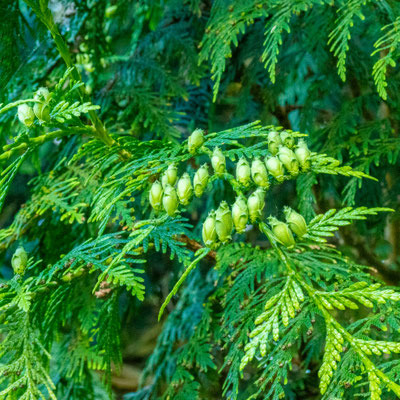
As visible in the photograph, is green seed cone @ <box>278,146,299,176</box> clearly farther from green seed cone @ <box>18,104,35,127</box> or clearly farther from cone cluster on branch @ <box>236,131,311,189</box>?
green seed cone @ <box>18,104,35,127</box>

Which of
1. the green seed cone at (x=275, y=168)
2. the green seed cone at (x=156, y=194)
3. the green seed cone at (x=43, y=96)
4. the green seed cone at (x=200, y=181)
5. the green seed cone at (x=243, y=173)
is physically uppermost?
the green seed cone at (x=43, y=96)

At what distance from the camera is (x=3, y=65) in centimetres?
111

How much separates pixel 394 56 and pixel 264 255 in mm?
433

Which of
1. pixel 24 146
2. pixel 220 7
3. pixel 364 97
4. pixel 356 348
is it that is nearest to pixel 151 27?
pixel 220 7

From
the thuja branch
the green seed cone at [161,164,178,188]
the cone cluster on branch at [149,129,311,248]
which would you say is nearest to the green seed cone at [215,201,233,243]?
the cone cluster on branch at [149,129,311,248]

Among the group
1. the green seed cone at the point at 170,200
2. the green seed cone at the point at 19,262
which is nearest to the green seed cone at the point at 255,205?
the green seed cone at the point at 170,200

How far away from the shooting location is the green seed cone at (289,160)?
0.69 meters

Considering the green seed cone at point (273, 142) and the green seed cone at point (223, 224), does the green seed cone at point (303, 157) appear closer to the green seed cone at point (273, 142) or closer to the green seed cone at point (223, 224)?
the green seed cone at point (273, 142)

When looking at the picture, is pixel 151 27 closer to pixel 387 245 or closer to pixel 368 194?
pixel 368 194

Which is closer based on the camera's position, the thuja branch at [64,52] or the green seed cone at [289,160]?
the green seed cone at [289,160]

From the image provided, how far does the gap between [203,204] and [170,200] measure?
3.82ft

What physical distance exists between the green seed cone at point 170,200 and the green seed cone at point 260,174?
114mm

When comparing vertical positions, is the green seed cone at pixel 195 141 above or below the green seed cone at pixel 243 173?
above

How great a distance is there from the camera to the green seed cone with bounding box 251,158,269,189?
0.69 m
